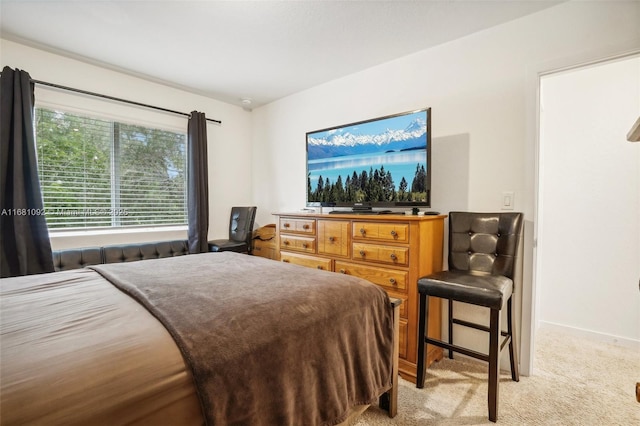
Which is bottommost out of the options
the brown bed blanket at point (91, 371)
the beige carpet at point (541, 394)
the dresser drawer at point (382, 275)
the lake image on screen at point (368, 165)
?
the beige carpet at point (541, 394)

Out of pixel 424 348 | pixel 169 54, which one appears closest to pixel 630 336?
pixel 424 348

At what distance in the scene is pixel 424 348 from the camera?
1.91 meters

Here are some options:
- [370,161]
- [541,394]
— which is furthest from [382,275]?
[541,394]

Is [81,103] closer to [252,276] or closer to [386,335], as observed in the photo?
[252,276]

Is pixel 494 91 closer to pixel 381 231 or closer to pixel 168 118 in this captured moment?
pixel 381 231

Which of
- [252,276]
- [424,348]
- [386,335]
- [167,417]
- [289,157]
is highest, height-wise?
[289,157]

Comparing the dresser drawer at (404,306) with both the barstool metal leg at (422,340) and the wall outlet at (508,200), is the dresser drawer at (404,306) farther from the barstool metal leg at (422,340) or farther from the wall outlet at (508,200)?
the wall outlet at (508,200)

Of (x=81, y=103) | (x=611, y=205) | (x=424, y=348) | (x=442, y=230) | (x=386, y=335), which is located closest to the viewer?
(x=386, y=335)

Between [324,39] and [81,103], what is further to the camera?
[81,103]

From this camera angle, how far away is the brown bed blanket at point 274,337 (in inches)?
33.9

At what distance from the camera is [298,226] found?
109 inches

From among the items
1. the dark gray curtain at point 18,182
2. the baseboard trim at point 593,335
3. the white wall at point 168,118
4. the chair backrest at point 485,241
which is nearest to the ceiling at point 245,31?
the white wall at point 168,118

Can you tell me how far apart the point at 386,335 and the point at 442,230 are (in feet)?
4.02

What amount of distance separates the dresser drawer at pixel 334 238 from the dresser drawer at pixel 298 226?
0.30ft
